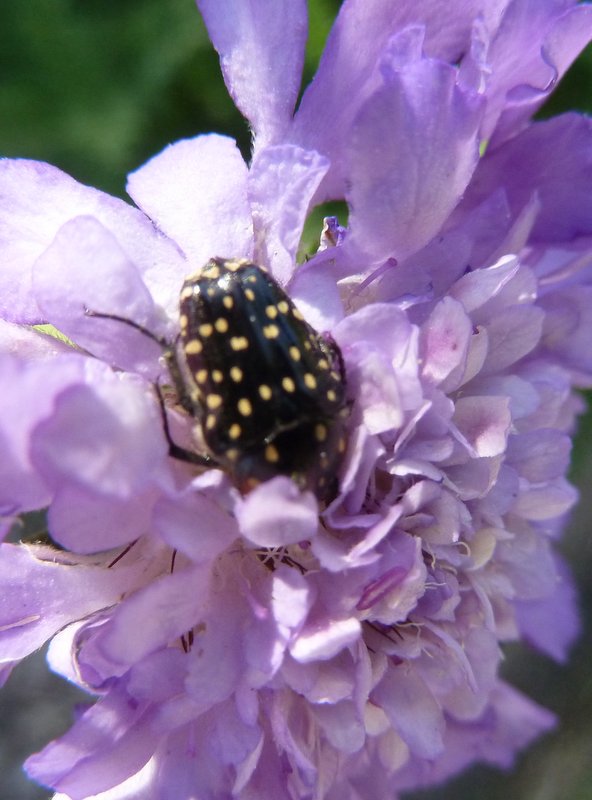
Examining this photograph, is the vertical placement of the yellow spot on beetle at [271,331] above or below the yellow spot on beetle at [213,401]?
above

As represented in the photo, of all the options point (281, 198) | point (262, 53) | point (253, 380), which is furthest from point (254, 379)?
point (262, 53)

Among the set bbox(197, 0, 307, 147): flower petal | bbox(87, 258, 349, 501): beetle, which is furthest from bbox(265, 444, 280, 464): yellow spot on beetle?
bbox(197, 0, 307, 147): flower petal

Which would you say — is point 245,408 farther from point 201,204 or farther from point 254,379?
point 201,204

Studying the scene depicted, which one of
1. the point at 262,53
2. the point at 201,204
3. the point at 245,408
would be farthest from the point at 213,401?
the point at 262,53

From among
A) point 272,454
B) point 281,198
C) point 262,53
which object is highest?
point 262,53

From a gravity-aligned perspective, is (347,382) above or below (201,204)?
below

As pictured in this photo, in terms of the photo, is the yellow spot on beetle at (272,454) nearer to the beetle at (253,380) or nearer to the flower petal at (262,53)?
the beetle at (253,380)

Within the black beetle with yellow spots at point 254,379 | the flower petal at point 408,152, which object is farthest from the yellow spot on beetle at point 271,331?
the flower petal at point 408,152

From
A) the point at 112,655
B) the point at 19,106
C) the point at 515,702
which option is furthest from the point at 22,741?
the point at 112,655
